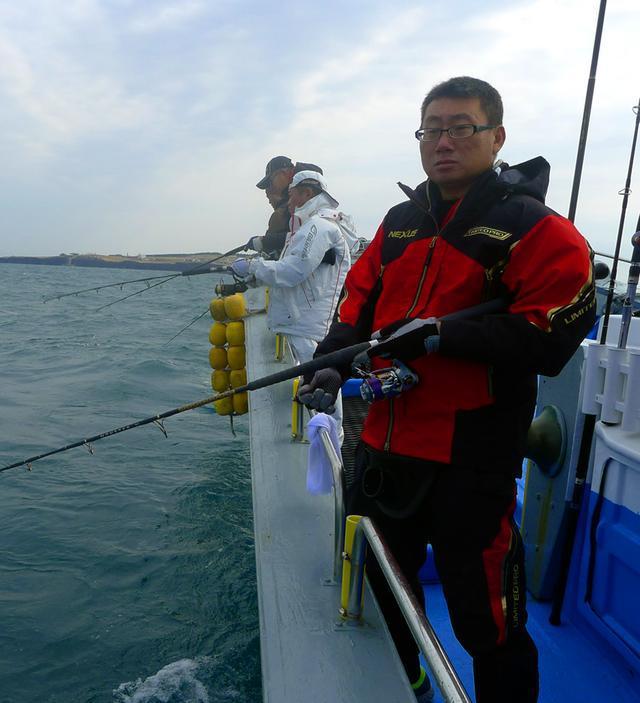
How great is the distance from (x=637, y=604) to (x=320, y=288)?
10.0 ft

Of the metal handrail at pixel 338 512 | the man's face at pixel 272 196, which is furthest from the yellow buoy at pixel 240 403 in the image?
the metal handrail at pixel 338 512

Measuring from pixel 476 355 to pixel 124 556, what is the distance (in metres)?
3.59

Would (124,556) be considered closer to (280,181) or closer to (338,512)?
(338,512)

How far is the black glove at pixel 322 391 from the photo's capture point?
1989 millimetres

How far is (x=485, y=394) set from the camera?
1.67 meters

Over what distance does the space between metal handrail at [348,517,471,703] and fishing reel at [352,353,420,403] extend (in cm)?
39

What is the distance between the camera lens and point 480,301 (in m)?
1.72

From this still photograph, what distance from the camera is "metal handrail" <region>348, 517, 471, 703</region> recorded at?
1190 millimetres

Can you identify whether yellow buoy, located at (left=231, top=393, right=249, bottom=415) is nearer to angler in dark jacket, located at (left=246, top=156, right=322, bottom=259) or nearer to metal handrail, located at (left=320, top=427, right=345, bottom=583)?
angler in dark jacket, located at (left=246, top=156, right=322, bottom=259)

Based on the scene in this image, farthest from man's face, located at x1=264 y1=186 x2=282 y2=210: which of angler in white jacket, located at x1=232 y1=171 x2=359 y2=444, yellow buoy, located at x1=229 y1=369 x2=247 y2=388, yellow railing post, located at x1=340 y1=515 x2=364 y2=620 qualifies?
yellow railing post, located at x1=340 y1=515 x2=364 y2=620

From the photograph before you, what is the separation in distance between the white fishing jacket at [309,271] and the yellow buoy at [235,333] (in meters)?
1.86

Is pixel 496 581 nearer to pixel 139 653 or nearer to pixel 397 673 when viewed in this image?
pixel 397 673

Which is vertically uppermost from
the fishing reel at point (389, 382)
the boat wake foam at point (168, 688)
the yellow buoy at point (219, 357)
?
the fishing reel at point (389, 382)

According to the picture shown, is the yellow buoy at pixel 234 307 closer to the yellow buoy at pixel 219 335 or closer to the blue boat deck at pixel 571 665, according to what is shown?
the yellow buoy at pixel 219 335
